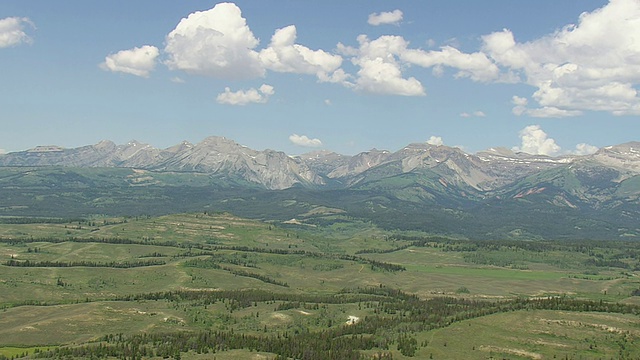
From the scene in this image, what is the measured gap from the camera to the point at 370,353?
138 m

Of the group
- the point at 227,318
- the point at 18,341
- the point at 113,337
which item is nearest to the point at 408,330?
the point at 227,318

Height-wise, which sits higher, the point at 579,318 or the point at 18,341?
the point at 579,318

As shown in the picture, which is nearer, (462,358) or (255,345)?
(462,358)

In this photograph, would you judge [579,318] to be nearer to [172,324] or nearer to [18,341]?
[172,324]

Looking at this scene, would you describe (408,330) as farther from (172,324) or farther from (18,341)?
(18,341)

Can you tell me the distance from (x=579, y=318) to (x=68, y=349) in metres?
132

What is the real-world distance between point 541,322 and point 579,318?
1197 centimetres

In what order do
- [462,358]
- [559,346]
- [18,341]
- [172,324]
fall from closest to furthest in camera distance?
1. [462,358]
2. [559,346]
3. [18,341]
4. [172,324]

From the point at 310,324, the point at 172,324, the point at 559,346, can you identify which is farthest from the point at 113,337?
the point at 559,346

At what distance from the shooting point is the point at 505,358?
133 m

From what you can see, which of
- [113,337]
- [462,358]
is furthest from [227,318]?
[462,358]

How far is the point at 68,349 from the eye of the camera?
138m

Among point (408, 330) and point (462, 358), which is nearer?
point (462, 358)

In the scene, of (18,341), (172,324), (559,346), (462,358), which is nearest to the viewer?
(462,358)
